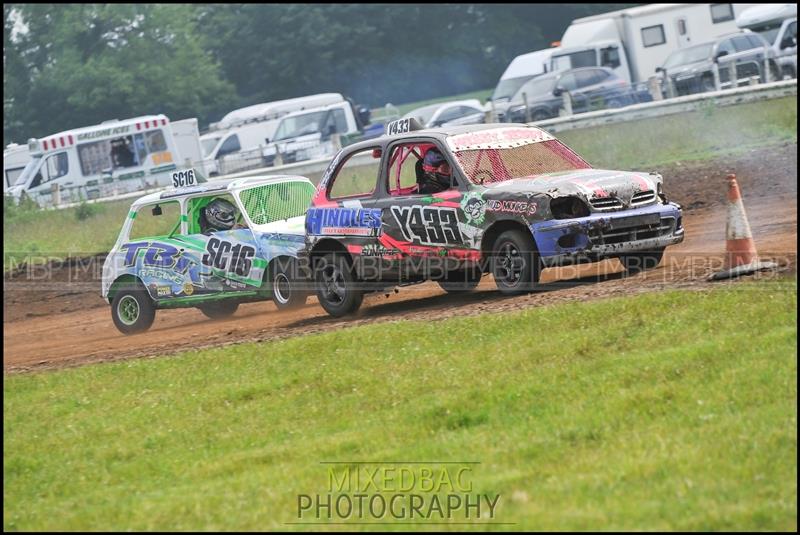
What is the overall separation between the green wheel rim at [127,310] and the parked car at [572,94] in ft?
58.7

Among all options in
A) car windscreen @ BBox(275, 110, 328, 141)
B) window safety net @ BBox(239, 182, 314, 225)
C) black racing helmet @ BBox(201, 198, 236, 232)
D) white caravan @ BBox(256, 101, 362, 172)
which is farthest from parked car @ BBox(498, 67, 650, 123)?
black racing helmet @ BBox(201, 198, 236, 232)

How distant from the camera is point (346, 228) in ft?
43.7

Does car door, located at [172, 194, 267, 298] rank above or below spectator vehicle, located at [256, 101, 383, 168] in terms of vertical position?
below

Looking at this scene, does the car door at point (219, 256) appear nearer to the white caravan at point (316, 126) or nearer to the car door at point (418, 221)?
the car door at point (418, 221)

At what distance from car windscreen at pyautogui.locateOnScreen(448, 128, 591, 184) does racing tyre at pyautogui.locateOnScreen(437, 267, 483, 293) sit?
0.85m

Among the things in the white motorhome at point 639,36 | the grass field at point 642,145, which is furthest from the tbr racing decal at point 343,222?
the white motorhome at point 639,36

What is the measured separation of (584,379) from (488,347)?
1.44 meters

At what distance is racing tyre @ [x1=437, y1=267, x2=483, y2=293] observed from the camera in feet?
41.7

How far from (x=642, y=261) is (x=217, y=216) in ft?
16.6

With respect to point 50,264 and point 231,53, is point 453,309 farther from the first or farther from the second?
point 231,53

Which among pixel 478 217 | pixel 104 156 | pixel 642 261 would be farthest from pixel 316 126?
pixel 478 217

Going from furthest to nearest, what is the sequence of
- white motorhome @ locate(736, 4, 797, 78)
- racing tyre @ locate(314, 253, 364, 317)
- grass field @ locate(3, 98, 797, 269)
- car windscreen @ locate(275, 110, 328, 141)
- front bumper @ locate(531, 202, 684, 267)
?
car windscreen @ locate(275, 110, 328, 141)
white motorhome @ locate(736, 4, 797, 78)
grass field @ locate(3, 98, 797, 269)
racing tyre @ locate(314, 253, 364, 317)
front bumper @ locate(531, 202, 684, 267)

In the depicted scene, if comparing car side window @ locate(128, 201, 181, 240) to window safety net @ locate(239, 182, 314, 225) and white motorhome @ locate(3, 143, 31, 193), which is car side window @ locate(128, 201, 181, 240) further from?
white motorhome @ locate(3, 143, 31, 193)

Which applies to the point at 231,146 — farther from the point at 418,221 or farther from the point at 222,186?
the point at 418,221
